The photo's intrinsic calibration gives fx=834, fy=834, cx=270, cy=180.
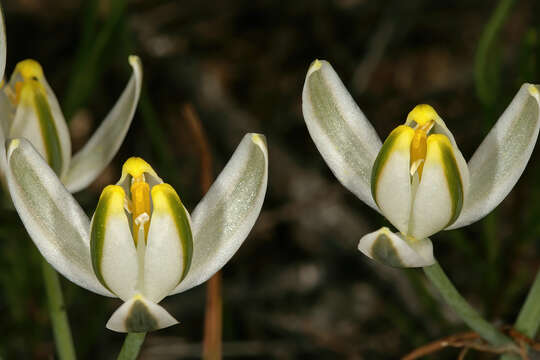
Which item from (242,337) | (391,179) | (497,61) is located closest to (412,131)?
(391,179)

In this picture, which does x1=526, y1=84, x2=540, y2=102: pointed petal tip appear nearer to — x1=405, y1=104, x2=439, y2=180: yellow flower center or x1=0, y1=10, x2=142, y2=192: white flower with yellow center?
x1=405, y1=104, x2=439, y2=180: yellow flower center

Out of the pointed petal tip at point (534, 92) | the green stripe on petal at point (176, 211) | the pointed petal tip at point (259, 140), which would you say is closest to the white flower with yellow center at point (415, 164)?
the pointed petal tip at point (534, 92)

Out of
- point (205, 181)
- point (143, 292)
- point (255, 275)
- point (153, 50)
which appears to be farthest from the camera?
point (153, 50)

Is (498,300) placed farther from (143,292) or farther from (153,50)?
(153,50)

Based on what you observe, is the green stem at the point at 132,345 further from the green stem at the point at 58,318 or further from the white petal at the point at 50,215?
the green stem at the point at 58,318

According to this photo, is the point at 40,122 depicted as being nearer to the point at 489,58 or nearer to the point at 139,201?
the point at 139,201

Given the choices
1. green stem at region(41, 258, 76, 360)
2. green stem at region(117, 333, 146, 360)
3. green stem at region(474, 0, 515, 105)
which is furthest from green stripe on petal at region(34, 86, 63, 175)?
green stem at region(474, 0, 515, 105)

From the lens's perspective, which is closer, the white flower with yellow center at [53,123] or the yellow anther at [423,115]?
the yellow anther at [423,115]
